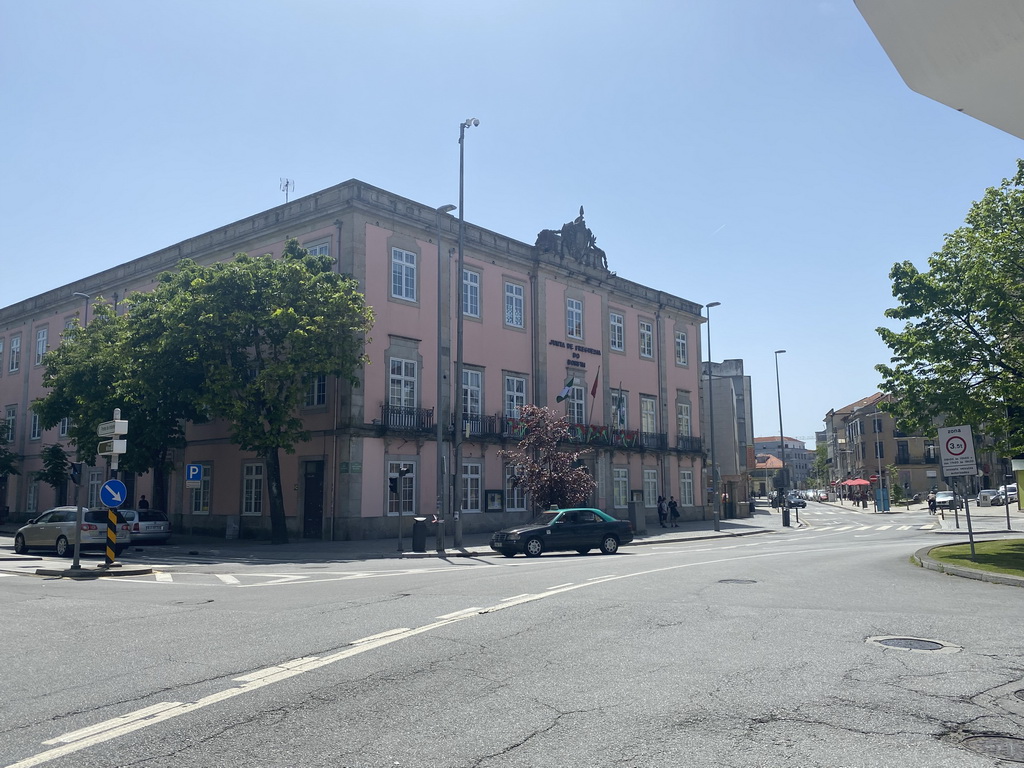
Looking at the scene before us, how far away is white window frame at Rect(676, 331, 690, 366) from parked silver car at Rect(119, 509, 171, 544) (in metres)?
31.2

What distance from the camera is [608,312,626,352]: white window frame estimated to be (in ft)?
150

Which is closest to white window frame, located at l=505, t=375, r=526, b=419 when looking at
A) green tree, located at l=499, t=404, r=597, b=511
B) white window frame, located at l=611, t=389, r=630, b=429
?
green tree, located at l=499, t=404, r=597, b=511

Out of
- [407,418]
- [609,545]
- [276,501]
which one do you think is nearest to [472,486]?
[407,418]

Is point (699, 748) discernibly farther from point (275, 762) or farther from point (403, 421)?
point (403, 421)

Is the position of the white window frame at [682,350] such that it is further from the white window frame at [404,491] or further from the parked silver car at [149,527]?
the parked silver car at [149,527]

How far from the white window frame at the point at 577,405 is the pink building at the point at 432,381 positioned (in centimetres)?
13

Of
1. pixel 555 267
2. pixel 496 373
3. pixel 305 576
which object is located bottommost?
pixel 305 576

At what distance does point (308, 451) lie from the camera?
3200 centimetres

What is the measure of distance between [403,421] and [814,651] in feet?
84.2

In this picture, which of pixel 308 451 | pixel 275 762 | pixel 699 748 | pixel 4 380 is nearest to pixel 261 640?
pixel 275 762

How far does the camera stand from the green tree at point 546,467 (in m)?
32.7

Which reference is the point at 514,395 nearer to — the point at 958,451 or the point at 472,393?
the point at 472,393

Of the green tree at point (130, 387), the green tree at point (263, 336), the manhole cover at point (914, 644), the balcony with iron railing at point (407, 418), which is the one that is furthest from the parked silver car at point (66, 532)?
the manhole cover at point (914, 644)

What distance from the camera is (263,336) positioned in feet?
94.8
